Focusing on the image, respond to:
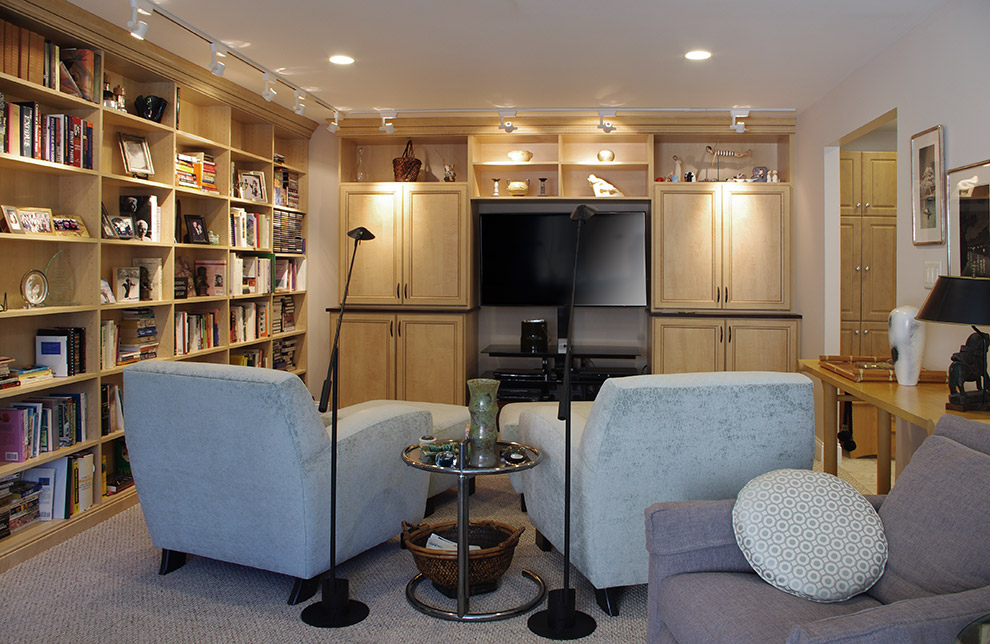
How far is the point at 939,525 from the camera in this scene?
1647 millimetres

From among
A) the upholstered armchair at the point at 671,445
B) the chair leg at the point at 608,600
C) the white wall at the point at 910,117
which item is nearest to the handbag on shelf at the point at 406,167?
the white wall at the point at 910,117

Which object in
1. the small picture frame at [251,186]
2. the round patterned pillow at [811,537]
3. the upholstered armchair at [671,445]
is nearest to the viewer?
the round patterned pillow at [811,537]

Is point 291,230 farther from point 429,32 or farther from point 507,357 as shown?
point 429,32

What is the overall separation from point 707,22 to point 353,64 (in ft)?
6.66

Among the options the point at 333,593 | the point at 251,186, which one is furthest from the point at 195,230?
the point at 333,593

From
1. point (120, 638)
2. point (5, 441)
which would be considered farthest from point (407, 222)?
point (120, 638)

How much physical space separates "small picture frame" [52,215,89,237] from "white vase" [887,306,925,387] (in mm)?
3732

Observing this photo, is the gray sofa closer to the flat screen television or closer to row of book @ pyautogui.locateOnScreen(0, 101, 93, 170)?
row of book @ pyautogui.locateOnScreen(0, 101, 93, 170)

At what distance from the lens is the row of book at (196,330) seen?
4.30 metres

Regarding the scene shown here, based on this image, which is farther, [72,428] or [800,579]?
[72,428]

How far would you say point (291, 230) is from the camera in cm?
578

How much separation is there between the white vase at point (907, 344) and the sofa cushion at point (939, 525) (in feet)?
4.57

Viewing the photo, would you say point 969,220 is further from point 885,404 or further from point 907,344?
point 885,404

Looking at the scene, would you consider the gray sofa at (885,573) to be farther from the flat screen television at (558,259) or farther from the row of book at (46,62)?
the flat screen television at (558,259)
